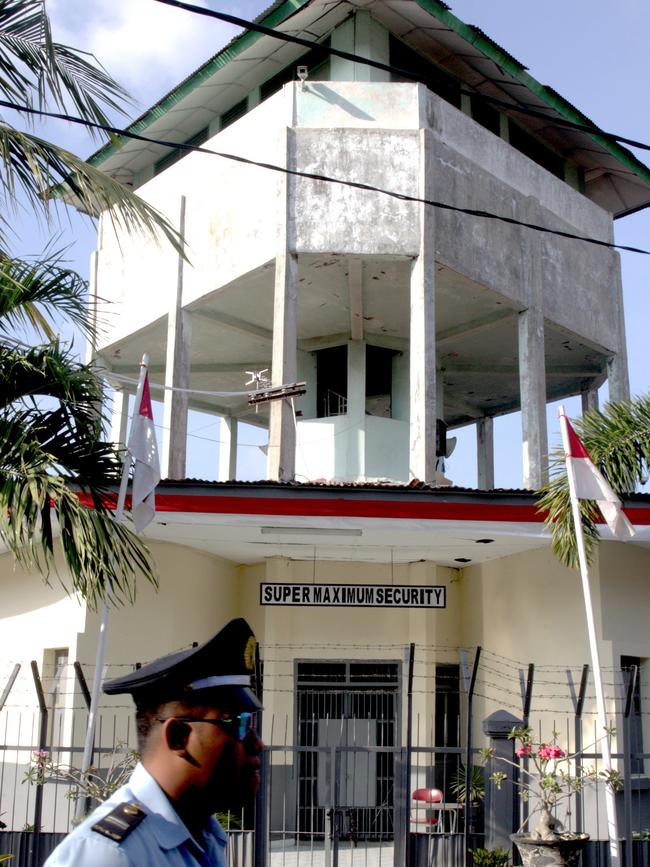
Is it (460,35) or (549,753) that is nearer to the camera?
(549,753)

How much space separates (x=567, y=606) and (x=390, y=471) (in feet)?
16.9

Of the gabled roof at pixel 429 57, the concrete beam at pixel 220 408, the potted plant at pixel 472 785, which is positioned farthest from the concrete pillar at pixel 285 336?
the concrete beam at pixel 220 408

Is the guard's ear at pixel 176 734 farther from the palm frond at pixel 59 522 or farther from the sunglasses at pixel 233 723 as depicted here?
the palm frond at pixel 59 522

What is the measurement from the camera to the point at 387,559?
16.5 meters

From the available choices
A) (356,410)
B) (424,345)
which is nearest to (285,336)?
(424,345)

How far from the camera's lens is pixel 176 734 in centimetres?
268

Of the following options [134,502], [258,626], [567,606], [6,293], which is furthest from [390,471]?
[6,293]

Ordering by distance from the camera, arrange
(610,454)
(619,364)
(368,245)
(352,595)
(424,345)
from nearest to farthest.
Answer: (610,454) → (352,595) → (424,345) → (368,245) → (619,364)

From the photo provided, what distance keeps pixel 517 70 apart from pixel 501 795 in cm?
1217

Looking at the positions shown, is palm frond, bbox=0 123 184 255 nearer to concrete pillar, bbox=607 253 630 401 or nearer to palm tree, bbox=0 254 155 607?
palm tree, bbox=0 254 155 607

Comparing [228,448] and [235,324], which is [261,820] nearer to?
[235,324]

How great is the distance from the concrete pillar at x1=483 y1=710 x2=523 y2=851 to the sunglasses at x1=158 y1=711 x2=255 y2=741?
9.27 metres

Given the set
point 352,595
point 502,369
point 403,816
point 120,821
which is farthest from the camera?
point 502,369

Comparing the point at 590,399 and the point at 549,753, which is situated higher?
the point at 590,399
